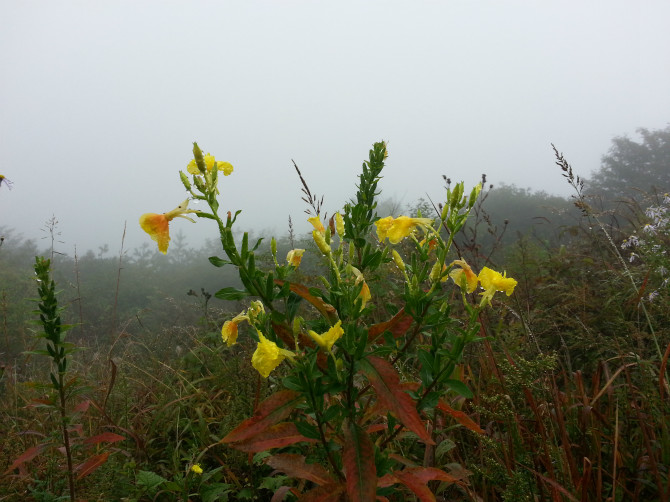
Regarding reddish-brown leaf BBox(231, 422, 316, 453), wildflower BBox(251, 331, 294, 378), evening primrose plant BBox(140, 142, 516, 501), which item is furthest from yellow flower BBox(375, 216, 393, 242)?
reddish-brown leaf BBox(231, 422, 316, 453)

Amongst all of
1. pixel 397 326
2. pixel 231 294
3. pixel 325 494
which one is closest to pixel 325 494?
pixel 325 494

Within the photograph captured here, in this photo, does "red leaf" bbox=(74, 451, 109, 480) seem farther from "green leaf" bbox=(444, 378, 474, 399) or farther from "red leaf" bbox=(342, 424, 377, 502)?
"green leaf" bbox=(444, 378, 474, 399)

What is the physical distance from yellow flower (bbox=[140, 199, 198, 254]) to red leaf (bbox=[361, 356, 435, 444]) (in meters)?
0.61

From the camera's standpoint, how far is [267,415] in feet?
3.22

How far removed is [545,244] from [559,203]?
5.28 m

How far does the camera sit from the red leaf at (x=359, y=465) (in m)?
0.91

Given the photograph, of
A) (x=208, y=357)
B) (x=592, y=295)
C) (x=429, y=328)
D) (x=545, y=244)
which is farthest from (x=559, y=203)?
(x=429, y=328)

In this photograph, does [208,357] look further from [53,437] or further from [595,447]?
[595,447]

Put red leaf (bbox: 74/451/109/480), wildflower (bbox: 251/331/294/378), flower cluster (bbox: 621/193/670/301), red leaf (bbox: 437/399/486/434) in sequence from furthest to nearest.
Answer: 1. flower cluster (bbox: 621/193/670/301)
2. red leaf (bbox: 74/451/109/480)
3. red leaf (bbox: 437/399/486/434)
4. wildflower (bbox: 251/331/294/378)

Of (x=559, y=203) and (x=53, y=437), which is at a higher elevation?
(x=559, y=203)

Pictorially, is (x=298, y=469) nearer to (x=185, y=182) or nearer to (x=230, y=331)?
(x=230, y=331)

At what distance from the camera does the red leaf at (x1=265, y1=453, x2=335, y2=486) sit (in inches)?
43.7

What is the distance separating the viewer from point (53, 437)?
1.43 metres

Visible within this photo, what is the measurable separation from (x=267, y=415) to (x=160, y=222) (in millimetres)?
588
